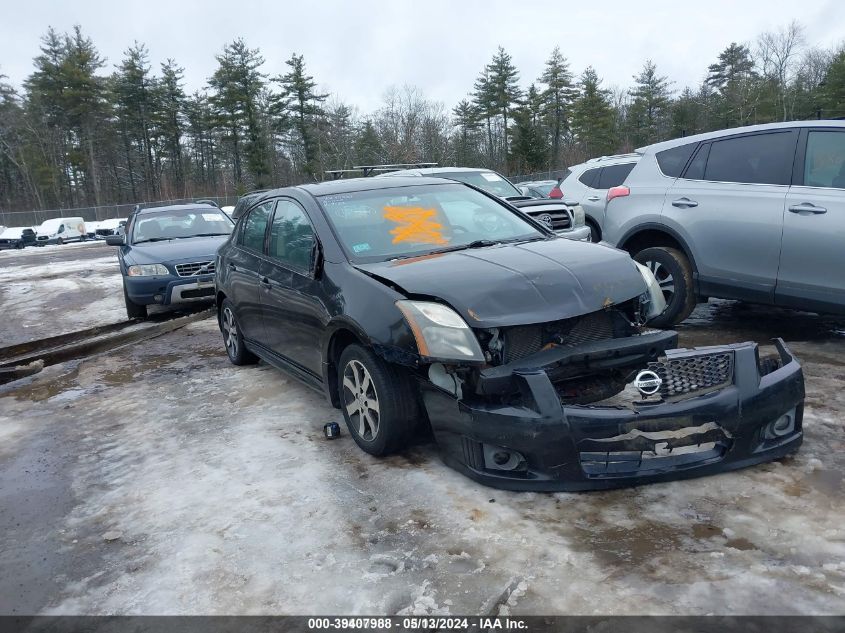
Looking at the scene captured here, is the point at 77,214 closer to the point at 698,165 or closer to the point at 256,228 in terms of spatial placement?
the point at 256,228

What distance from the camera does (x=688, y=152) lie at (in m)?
6.33

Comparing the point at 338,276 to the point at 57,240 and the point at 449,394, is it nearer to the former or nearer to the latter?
the point at 449,394

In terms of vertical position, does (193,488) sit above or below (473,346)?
below

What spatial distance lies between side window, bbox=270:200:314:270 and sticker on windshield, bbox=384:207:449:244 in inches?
23.8

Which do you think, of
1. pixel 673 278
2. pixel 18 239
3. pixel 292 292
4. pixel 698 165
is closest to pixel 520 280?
pixel 292 292

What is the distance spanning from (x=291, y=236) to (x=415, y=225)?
1.02m

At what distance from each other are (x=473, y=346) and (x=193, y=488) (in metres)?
1.89

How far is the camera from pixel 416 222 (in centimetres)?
471

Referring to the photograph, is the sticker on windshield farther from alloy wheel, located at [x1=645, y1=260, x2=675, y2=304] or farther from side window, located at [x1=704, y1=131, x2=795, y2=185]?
side window, located at [x1=704, y1=131, x2=795, y2=185]

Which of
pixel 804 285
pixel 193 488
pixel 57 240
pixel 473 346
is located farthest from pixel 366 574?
pixel 57 240

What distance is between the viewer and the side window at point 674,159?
20.8 ft

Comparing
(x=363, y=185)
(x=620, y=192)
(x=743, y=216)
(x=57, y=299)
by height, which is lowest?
(x=57, y=299)

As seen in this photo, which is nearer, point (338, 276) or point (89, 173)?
point (338, 276)

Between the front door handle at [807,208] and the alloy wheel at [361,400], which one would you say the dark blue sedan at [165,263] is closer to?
the alloy wheel at [361,400]
